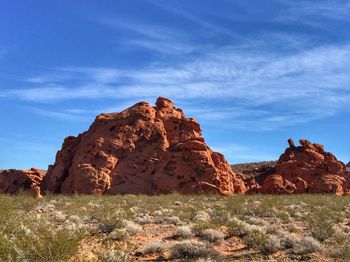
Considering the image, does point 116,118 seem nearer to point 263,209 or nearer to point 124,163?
point 124,163

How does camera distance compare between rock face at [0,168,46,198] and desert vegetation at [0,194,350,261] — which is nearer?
desert vegetation at [0,194,350,261]

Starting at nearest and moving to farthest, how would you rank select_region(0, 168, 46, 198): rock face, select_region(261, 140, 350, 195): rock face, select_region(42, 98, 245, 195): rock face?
select_region(42, 98, 245, 195): rock face
select_region(261, 140, 350, 195): rock face
select_region(0, 168, 46, 198): rock face

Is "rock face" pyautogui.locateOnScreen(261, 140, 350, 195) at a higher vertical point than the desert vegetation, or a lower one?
higher

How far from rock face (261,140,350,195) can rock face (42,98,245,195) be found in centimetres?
434

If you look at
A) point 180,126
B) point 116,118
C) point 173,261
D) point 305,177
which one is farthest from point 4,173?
point 173,261

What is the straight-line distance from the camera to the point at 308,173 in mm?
45844

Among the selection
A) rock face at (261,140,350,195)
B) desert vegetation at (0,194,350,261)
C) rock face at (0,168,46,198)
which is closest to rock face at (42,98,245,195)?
rock face at (0,168,46,198)

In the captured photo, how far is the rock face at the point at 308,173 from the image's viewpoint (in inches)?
1667

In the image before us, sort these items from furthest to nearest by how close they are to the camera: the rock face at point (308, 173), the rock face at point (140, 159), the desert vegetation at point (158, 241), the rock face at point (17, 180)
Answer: the rock face at point (17, 180)
the rock face at point (308, 173)
the rock face at point (140, 159)
the desert vegetation at point (158, 241)

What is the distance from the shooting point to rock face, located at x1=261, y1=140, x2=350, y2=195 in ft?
139

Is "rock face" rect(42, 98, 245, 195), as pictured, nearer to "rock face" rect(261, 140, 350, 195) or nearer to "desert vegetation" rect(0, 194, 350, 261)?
"rock face" rect(261, 140, 350, 195)

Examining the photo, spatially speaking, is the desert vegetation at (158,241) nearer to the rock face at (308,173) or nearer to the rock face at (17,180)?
the rock face at (308,173)

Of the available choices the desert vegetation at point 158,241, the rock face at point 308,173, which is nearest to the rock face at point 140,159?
the rock face at point 308,173

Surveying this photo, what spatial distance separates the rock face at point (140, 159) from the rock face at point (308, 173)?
434 centimetres
